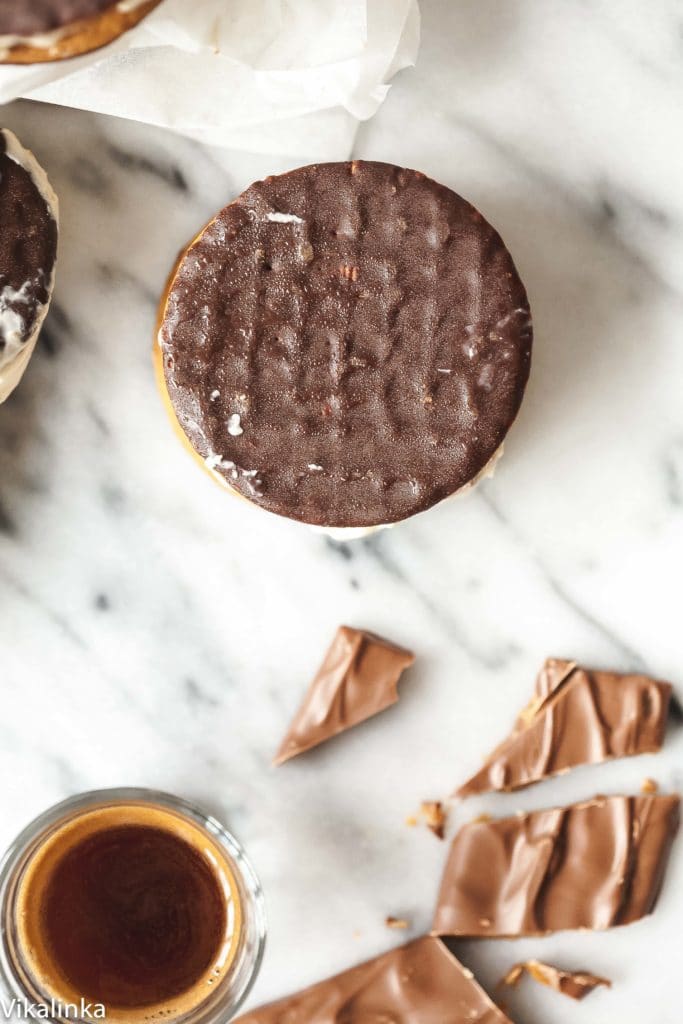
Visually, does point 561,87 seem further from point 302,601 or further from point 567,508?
point 302,601

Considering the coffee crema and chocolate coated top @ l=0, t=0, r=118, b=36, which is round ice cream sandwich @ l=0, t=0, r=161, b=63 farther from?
the coffee crema

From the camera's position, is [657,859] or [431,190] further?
[657,859]

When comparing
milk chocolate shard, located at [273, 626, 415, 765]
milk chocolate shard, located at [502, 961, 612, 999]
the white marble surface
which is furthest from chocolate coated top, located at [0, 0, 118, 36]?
milk chocolate shard, located at [502, 961, 612, 999]

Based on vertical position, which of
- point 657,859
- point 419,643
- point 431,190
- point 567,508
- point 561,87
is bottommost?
point 657,859

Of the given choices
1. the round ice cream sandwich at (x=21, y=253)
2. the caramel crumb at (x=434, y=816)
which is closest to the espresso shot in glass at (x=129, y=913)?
the caramel crumb at (x=434, y=816)

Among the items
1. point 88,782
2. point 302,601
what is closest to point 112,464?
point 302,601

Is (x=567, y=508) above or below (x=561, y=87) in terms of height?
below
